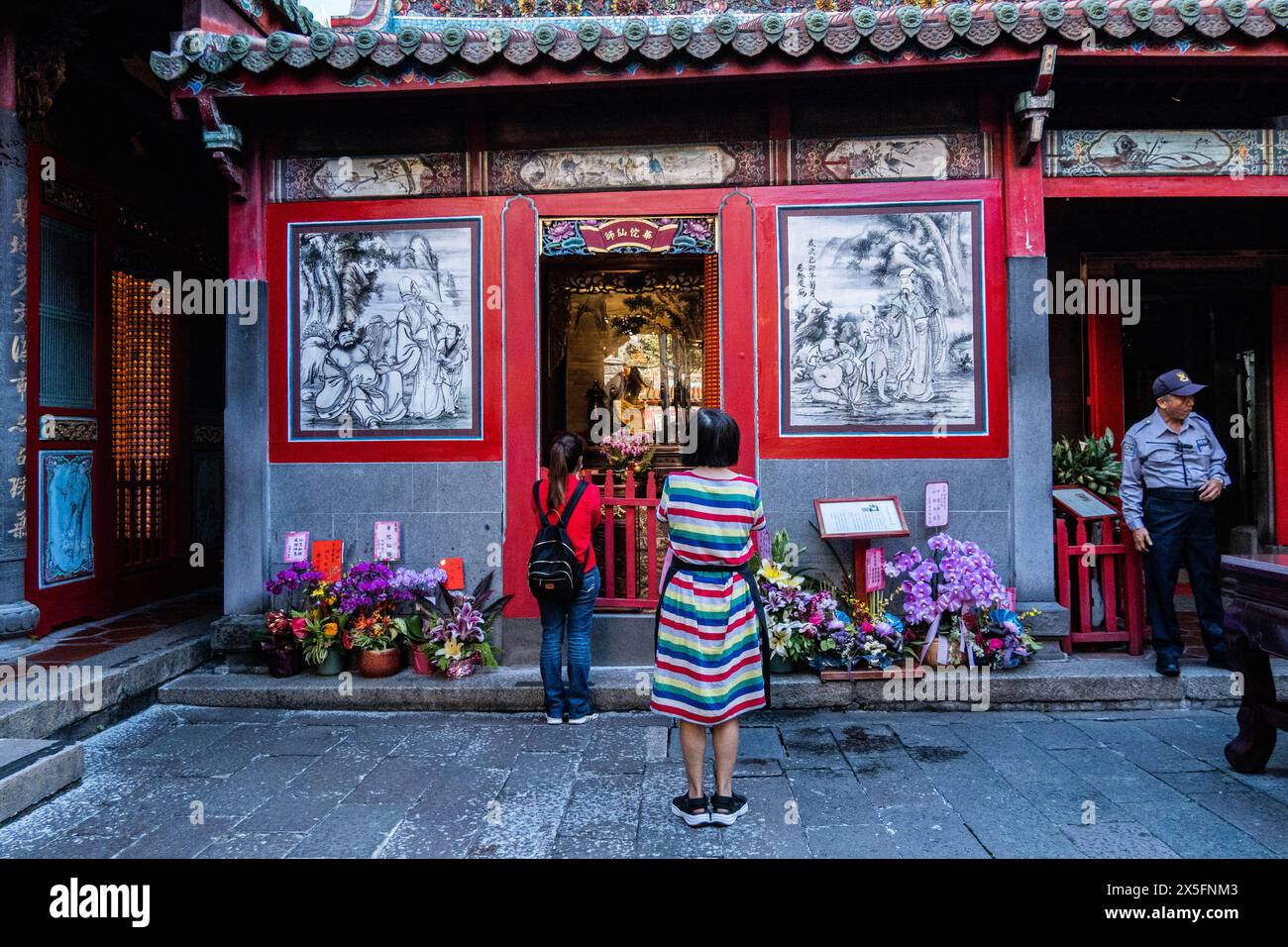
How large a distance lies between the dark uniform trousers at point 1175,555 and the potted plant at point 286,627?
6.51 m

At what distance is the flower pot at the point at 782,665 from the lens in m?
5.92

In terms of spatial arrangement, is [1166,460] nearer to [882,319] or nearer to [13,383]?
[882,319]

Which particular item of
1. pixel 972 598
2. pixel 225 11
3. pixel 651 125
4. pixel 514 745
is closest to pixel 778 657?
pixel 972 598

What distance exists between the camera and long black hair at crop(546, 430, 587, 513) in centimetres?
534

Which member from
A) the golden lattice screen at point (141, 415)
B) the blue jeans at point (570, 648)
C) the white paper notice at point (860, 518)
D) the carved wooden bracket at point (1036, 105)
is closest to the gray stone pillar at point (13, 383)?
the golden lattice screen at point (141, 415)

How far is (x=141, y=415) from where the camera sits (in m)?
8.07

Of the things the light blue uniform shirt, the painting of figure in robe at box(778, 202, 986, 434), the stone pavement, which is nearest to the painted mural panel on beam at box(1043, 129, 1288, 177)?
the painting of figure in robe at box(778, 202, 986, 434)

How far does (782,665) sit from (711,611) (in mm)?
2395

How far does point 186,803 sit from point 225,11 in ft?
23.1

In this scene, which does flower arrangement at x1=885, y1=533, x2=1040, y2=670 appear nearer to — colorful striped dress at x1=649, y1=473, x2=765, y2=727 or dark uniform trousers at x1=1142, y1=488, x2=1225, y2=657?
dark uniform trousers at x1=1142, y1=488, x2=1225, y2=657

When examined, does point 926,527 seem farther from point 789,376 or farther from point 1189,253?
point 1189,253

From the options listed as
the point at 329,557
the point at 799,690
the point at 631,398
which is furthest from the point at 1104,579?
the point at 329,557

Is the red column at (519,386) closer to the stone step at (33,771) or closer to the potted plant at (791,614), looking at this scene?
the potted plant at (791,614)

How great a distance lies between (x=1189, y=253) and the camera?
27.8 ft
